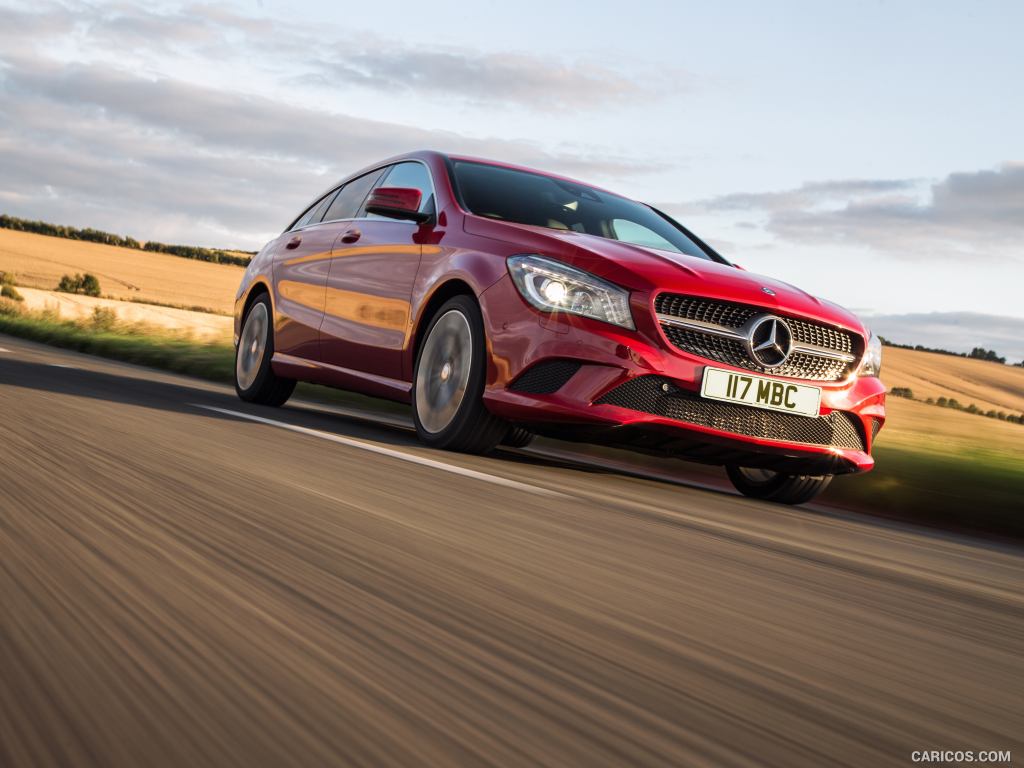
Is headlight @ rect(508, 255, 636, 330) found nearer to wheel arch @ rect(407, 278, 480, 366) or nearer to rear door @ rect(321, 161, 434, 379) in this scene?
wheel arch @ rect(407, 278, 480, 366)

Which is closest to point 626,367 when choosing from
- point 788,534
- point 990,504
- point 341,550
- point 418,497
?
point 788,534

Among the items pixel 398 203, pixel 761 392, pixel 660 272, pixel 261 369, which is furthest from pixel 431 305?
pixel 261 369

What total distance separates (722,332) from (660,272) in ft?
1.30

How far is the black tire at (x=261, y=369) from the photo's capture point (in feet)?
29.1

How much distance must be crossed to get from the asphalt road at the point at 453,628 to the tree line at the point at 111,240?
65063mm

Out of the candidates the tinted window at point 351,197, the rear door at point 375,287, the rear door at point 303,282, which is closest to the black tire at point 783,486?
the rear door at point 375,287

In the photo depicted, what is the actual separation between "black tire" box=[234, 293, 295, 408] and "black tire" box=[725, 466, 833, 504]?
3.52 meters

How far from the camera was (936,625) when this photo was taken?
2.96 m

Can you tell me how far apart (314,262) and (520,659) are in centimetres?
636

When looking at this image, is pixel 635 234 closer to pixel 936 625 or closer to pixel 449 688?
pixel 936 625

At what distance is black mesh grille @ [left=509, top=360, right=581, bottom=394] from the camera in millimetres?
5680

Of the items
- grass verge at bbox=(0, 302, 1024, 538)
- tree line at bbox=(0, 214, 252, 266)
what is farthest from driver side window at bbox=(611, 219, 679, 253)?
tree line at bbox=(0, 214, 252, 266)

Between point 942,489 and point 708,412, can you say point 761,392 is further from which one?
point 942,489

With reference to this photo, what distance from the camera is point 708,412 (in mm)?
5695
